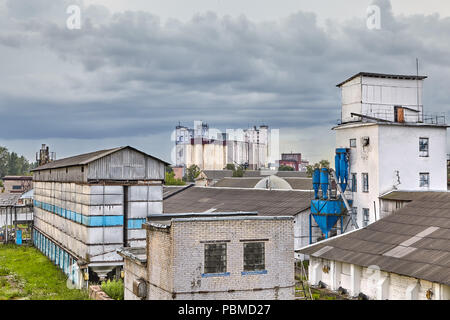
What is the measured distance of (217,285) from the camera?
16391 mm

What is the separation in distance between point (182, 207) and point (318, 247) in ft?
77.2

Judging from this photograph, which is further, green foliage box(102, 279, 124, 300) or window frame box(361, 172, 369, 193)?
window frame box(361, 172, 369, 193)

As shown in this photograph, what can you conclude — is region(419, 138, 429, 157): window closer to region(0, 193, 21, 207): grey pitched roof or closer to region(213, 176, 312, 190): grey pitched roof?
region(213, 176, 312, 190): grey pitched roof

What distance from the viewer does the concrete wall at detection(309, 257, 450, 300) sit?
2199cm

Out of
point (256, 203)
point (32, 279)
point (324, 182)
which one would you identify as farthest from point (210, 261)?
point (256, 203)

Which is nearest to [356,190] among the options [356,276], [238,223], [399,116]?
[399,116]

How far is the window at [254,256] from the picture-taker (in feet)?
55.4

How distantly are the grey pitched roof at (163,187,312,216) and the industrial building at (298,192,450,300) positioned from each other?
328 inches

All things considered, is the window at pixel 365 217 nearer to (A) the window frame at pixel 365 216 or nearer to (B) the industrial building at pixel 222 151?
(A) the window frame at pixel 365 216

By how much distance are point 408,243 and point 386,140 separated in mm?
11724

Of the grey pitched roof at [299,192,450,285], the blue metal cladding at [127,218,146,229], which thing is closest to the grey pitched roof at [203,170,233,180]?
the blue metal cladding at [127,218,146,229]

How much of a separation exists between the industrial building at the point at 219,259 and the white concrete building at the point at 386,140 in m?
19.8

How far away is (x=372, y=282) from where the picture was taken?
25156 mm
